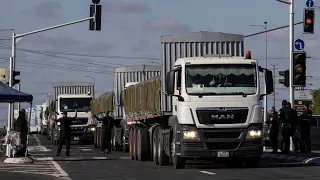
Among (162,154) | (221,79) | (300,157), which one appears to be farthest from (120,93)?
(221,79)

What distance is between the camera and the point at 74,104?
161ft

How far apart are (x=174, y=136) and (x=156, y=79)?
411 cm

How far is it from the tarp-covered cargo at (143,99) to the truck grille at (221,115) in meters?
3.42

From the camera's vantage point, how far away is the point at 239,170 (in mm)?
22047

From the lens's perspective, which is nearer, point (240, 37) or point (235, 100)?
point (235, 100)

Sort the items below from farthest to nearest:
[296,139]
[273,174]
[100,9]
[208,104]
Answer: [100,9], [296,139], [208,104], [273,174]

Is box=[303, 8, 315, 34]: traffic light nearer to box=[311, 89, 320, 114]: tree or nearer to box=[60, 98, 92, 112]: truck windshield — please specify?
box=[60, 98, 92, 112]: truck windshield

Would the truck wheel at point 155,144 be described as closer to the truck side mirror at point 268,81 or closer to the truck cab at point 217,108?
the truck cab at point 217,108

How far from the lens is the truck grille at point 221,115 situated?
21562 mm

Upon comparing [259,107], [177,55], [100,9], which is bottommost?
[259,107]

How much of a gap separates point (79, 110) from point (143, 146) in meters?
22.2

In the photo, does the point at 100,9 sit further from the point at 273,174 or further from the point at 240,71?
the point at 273,174

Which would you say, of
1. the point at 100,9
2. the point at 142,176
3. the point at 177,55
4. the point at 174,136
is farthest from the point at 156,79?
the point at 100,9

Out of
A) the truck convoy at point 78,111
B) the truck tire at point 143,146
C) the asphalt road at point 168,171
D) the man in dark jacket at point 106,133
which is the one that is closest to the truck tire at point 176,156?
the asphalt road at point 168,171
